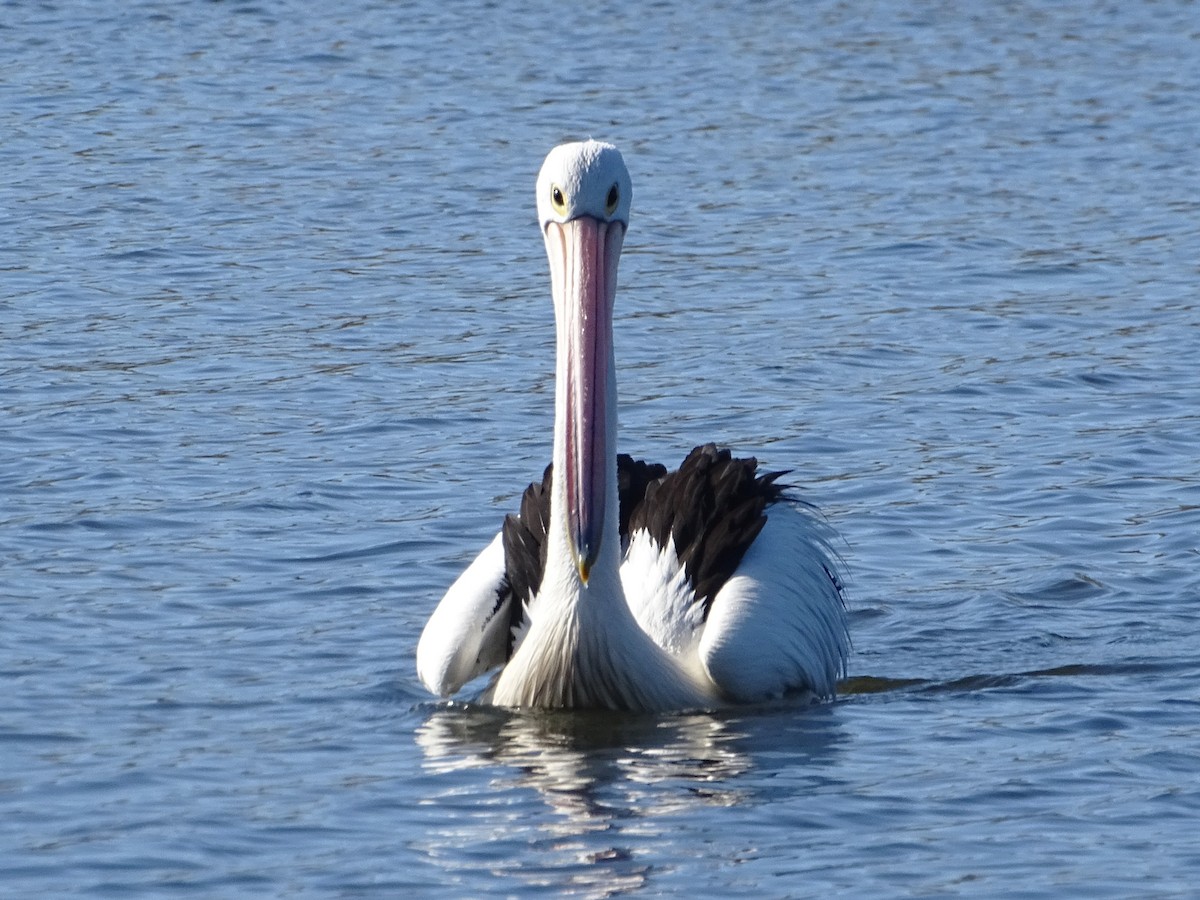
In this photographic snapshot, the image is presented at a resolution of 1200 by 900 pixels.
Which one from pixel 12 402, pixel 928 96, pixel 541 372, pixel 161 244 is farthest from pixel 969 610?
pixel 928 96

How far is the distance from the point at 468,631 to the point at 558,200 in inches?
54.9

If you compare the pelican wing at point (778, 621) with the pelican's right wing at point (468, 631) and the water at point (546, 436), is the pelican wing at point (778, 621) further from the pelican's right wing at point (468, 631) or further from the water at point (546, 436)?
the pelican's right wing at point (468, 631)

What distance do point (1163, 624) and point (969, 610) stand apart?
669mm

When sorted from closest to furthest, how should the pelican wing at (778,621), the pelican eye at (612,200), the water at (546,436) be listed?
the water at (546,436) < the pelican eye at (612,200) < the pelican wing at (778,621)

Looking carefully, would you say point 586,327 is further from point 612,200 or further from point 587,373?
point 612,200

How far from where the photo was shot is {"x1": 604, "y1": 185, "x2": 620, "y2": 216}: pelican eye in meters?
6.65

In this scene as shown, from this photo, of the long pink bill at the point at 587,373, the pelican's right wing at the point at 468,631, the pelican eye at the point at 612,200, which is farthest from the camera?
the pelican's right wing at the point at 468,631

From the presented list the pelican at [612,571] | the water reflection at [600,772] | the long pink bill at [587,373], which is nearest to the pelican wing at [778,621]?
the pelican at [612,571]

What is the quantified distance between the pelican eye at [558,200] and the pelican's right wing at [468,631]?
1.28 meters

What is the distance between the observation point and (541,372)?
11.3 meters

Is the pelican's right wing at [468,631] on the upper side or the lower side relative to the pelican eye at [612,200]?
lower

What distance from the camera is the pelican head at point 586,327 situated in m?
6.56

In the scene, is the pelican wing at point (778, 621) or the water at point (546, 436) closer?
the water at point (546, 436)

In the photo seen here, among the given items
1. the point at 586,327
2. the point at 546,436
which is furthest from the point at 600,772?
the point at 546,436
